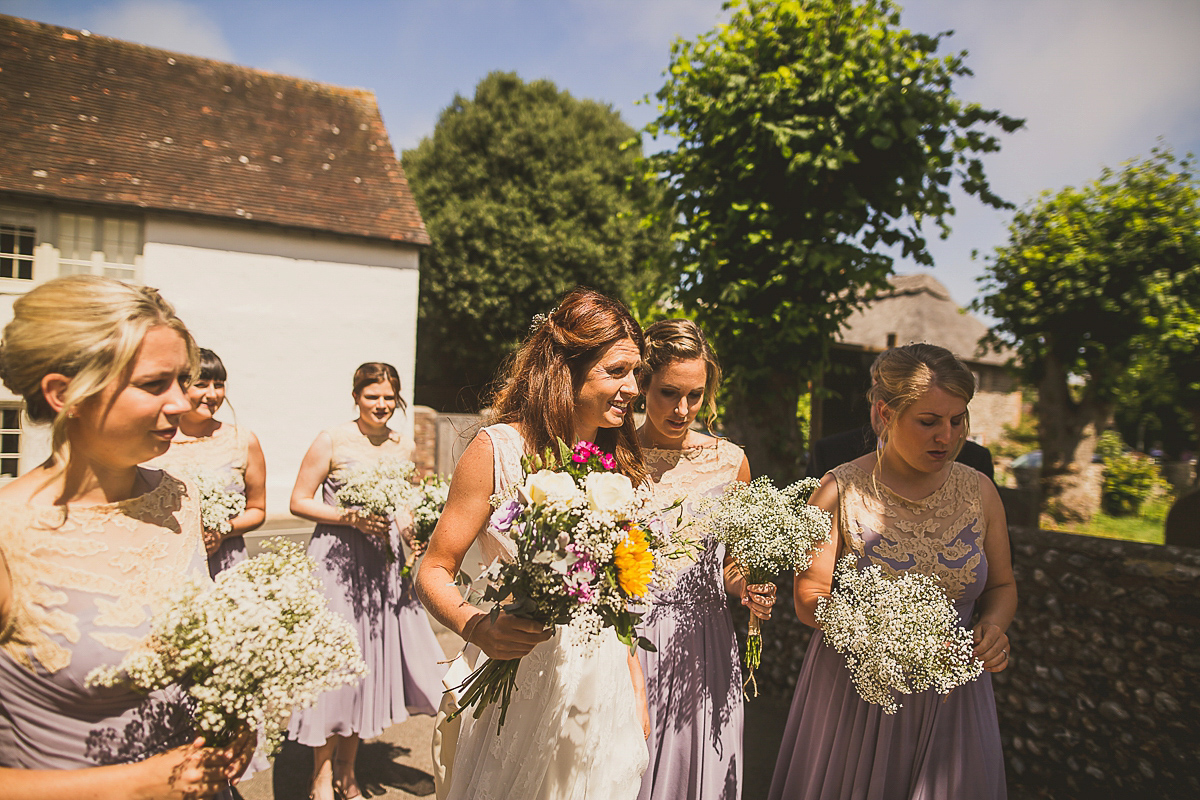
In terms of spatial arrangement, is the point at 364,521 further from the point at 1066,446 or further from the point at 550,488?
the point at 1066,446

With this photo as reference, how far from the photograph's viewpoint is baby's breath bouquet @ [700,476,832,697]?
2.63 m

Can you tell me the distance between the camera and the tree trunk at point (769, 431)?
6887mm

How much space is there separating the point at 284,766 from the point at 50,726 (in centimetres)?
373

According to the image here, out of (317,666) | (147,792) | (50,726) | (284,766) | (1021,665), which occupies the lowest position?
(284,766)

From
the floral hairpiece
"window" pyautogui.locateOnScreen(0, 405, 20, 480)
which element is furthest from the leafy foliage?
"window" pyautogui.locateOnScreen(0, 405, 20, 480)

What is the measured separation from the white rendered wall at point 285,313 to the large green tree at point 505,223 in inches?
264

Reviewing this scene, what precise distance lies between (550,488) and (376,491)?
9.32ft

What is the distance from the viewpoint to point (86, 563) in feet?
5.78

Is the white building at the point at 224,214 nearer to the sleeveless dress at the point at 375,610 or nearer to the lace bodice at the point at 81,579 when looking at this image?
the sleeveless dress at the point at 375,610

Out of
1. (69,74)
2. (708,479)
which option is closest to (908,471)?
(708,479)

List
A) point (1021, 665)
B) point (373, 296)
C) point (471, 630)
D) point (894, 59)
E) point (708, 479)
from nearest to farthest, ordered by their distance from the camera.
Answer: point (471, 630) < point (708, 479) < point (1021, 665) < point (894, 59) < point (373, 296)

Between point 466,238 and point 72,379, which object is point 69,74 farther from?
point 72,379

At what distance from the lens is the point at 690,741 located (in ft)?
9.82

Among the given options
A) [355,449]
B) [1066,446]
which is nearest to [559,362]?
[355,449]
